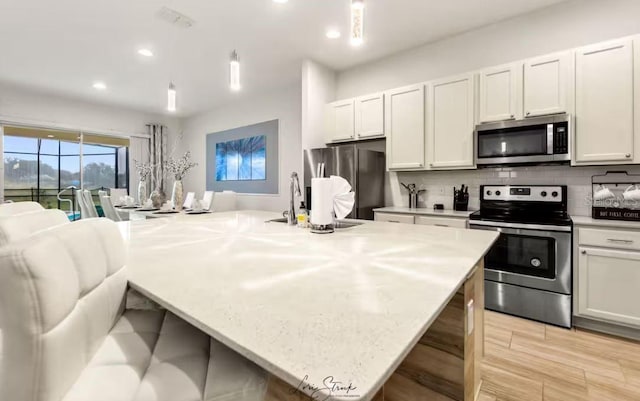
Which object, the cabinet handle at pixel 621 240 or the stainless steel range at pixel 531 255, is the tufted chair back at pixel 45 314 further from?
the cabinet handle at pixel 621 240

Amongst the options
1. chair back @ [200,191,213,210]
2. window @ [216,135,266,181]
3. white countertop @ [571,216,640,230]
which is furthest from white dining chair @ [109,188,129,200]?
white countertop @ [571,216,640,230]

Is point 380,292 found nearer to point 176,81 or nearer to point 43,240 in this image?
point 43,240

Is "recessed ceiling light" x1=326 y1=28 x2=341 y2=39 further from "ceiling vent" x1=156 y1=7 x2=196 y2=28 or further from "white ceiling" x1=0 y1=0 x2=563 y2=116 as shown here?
"ceiling vent" x1=156 y1=7 x2=196 y2=28

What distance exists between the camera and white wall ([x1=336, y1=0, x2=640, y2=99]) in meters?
2.67

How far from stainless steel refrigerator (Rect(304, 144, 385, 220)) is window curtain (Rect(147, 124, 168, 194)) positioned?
456cm

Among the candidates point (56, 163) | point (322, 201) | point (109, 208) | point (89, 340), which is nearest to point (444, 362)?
point (322, 201)

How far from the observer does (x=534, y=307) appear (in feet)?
8.36

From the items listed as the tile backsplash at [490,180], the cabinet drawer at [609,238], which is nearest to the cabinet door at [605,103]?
the tile backsplash at [490,180]

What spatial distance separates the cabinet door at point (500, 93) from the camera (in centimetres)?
283

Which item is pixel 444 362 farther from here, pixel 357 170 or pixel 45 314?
pixel 357 170

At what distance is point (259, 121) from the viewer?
223 inches

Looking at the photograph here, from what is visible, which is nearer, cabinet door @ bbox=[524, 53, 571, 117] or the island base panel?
the island base panel

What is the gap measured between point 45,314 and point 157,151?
7165mm

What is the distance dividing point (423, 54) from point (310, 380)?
402 cm
